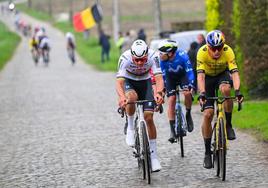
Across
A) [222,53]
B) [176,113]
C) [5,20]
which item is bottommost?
[176,113]

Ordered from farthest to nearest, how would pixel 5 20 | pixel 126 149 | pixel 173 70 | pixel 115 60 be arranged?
1. pixel 5 20
2. pixel 115 60
3. pixel 126 149
4. pixel 173 70

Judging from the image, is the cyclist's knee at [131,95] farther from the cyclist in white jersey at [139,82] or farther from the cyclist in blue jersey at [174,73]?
the cyclist in blue jersey at [174,73]

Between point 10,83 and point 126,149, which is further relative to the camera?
point 10,83

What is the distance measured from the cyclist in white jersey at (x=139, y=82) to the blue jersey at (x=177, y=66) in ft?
5.61

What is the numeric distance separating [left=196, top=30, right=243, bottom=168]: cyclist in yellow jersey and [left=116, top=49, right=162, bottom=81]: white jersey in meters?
0.63

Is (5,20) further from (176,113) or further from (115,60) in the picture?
(176,113)

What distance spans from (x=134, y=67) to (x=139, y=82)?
289 millimetres

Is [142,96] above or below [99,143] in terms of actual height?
above

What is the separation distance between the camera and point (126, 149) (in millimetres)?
13680

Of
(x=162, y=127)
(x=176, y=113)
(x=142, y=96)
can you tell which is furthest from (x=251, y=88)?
(x=142, y=96)

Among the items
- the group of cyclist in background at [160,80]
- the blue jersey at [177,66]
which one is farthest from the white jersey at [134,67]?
the blue jersey at [177,66]

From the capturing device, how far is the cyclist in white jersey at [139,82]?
10.5 meters

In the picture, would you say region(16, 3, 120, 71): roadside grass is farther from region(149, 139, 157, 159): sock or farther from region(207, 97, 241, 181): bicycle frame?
region(207, 97, 241, 181): bicycle frame

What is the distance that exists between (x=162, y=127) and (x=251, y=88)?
426 cm
